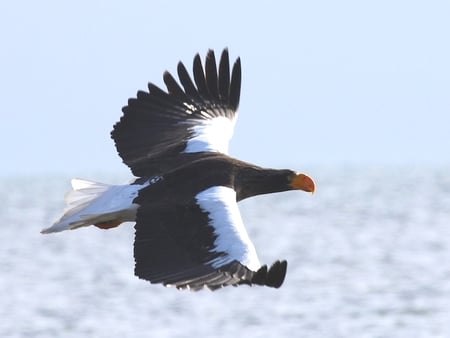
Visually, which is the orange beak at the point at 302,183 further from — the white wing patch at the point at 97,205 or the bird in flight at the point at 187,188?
the white wing patch at the point at 97,205

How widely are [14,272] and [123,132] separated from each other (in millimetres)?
17174

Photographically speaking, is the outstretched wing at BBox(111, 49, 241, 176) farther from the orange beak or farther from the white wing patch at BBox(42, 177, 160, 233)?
the orange beak

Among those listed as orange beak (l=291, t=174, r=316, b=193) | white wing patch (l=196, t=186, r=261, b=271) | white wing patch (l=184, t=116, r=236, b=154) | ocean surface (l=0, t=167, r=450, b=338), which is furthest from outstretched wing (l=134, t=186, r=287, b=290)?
ocean surface (l=0, t=167, r=450, b=338)

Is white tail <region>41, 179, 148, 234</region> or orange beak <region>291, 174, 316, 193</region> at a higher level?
orange beak <region>291, 174, 316, 193</region>

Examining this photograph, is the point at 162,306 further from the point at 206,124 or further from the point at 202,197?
the point at 202,197

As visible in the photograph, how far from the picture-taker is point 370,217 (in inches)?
1906

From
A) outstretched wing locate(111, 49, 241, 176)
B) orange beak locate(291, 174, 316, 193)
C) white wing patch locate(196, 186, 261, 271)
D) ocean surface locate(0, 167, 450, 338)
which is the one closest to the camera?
white wing patch locate(196, 186, 261, 271)

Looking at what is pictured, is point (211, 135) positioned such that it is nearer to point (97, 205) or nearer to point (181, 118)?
point (181, 118)

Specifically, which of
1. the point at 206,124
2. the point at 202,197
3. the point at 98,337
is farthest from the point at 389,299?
the point at 202,197

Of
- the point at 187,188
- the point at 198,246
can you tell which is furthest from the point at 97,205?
the point at 198,246

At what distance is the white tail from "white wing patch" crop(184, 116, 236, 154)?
1.12 m

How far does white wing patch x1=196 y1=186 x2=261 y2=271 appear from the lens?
539 inches

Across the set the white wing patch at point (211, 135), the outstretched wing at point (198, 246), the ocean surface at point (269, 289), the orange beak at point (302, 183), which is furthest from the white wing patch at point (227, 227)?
the ocean surface at point (269, 289)

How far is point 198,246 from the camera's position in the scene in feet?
46.0
